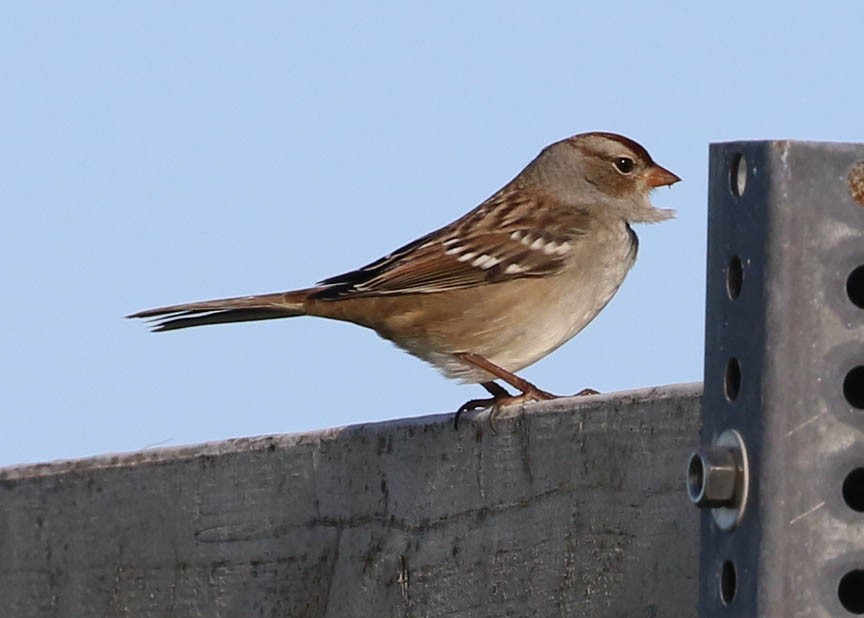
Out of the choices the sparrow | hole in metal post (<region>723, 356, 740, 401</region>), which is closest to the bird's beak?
the sparrow

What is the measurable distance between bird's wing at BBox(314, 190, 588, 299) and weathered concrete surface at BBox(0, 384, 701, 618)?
8.87 ft

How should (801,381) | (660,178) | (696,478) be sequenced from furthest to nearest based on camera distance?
(660,178) → (696,478) → (801,381)

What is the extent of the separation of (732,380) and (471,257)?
4.74 m

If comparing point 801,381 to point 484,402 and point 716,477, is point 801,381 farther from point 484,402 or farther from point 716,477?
point 484,402

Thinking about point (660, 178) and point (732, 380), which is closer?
point (732, 380)

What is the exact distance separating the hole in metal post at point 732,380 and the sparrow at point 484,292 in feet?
13.4

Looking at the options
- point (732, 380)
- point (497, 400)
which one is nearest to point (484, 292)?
point (497, 400)

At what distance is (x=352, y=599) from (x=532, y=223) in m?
3.64

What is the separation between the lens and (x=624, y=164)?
6832 mm

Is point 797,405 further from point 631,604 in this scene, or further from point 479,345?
point 479,345

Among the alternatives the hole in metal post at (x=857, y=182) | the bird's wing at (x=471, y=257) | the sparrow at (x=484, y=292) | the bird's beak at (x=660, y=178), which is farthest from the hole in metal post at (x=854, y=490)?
the bird's beak at (x=660, y=178)

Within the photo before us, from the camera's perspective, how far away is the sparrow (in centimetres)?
595

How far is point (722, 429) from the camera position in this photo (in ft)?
5.04

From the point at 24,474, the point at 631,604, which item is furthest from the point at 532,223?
the point at 631,604
